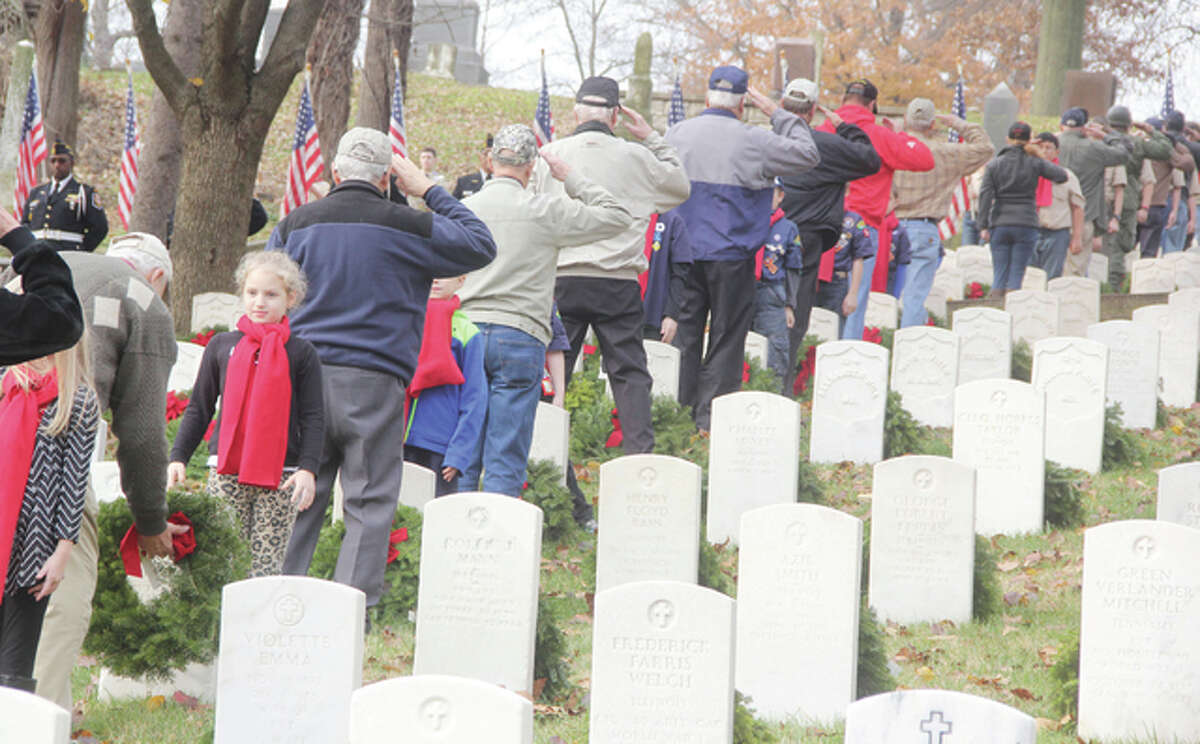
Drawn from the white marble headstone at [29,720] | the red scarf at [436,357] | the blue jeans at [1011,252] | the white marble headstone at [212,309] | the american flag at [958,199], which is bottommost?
the white marble headstone at [29,720]

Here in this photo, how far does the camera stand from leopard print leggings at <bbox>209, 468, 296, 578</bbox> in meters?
5.64

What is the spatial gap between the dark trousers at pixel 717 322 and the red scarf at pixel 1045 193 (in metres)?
6.59

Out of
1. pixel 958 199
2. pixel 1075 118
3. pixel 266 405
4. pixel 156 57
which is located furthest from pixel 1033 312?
pixel 266 405

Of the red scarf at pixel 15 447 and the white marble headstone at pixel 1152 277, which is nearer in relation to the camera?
the red scarf at pixel 15 447

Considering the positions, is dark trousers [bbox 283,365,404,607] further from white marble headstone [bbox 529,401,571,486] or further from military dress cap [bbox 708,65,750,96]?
military dress cap [bbox 708,65,750,96]

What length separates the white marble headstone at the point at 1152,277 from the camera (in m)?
17.6

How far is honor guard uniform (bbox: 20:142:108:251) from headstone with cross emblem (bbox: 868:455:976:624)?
6570 mm

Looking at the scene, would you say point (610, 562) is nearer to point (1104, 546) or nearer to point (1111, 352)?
point (1104, 546)

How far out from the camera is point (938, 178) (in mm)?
12562

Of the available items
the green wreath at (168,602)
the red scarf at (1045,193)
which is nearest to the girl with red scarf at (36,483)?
the green wreath at (168,602)

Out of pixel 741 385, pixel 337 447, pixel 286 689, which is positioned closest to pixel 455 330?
pixel 337 447

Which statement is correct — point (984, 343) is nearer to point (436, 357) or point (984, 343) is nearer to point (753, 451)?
point (753, 451)

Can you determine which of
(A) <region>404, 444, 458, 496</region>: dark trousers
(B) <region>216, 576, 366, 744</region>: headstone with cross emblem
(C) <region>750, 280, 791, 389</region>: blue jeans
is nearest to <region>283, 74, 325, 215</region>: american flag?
(C) <region>750, 280, 791, 389</region>: blue jeans

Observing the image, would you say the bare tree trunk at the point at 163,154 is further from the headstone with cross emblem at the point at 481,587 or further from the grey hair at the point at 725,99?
the headstone with cross emblem at the point at 481,587
